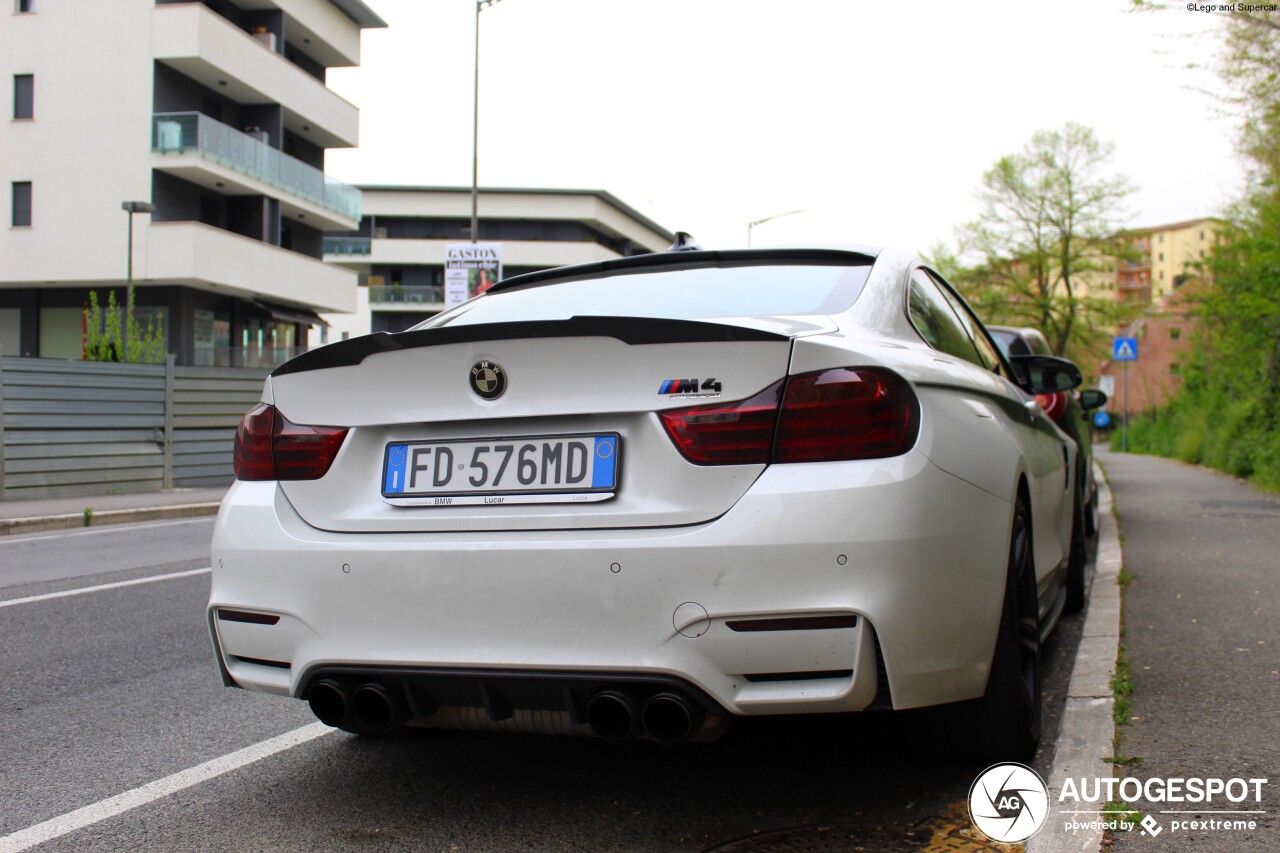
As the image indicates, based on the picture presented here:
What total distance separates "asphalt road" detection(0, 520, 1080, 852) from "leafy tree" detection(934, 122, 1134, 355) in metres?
51.7

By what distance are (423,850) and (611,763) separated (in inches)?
32.8

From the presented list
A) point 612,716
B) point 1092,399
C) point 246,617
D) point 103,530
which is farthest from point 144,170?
point 612,716

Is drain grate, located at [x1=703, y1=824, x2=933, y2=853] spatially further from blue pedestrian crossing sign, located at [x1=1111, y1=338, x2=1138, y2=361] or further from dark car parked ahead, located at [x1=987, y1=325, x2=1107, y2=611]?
blue pedestrian crossing sign, located at [x1=1111, y1=338, x2=1138, y2=361]

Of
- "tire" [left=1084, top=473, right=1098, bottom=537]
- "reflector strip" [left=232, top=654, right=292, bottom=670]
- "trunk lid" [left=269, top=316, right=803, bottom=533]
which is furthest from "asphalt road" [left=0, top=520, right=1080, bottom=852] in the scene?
"tire" [left=1084, top=473, right=1098, bottom=537]

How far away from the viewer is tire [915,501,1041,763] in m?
3.18

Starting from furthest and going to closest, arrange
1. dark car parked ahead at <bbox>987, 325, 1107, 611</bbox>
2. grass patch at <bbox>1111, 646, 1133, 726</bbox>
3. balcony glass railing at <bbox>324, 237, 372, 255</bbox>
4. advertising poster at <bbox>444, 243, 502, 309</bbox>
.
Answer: balcony glass railing at <bbox>324, 237, 372, 255</bbox>
advertising poster at <bbox>444, 243, 502, 309</bbox>
dark car parked ahead at <bbox>987, 325, 1107, 611</bbox>
grass patch at <bbox>1111, 646, 1133, 726</bbox>

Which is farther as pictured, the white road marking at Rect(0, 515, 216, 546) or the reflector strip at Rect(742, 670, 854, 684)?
the white road marking at Rect(0, 515, 216, 546)

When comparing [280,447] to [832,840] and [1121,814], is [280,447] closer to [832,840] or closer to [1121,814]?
[832,840]

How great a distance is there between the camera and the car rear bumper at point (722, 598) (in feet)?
8.54

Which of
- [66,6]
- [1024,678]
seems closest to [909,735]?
[1024,678]

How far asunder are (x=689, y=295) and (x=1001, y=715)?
1.47m

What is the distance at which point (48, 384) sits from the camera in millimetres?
16188

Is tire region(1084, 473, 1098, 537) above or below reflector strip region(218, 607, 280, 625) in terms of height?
below

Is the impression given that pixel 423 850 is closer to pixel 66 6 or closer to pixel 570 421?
pixel 570 421
